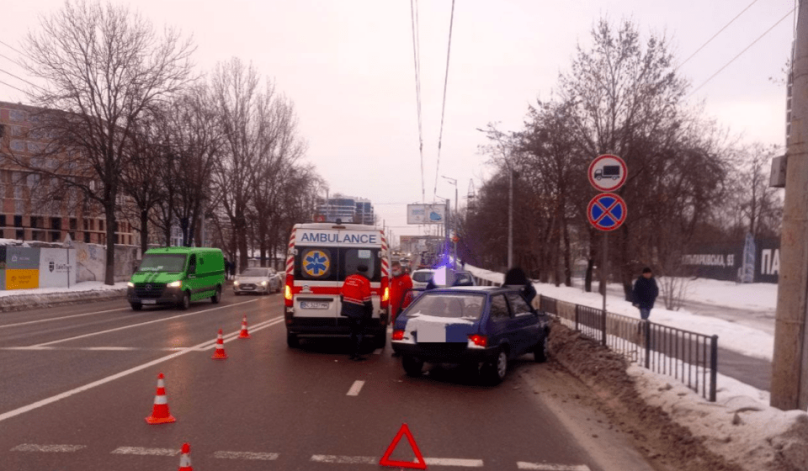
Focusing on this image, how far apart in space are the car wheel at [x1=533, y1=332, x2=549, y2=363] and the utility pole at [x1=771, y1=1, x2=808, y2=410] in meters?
6.05

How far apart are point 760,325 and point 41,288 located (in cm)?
3044

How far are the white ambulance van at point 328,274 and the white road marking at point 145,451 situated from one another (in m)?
7.06

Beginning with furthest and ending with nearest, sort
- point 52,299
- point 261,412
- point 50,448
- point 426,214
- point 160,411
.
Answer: point 426,214 → point 52,299 → point 261,412 → point 160,411 → point 50,448

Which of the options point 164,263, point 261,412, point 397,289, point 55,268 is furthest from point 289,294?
point 55,268

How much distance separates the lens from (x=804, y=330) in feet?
20.5

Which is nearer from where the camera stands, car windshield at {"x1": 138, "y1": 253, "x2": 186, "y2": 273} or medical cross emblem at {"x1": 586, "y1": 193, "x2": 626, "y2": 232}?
medical cross emblem at {"x1": 586, "y1": 193, "x2": 626, "y2": 232}

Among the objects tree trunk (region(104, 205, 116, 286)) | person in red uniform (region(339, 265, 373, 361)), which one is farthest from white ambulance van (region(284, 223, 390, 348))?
tree trunk (region(104, 205, 116, 286))

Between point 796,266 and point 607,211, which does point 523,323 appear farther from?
point 796,266

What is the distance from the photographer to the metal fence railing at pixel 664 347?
766cm

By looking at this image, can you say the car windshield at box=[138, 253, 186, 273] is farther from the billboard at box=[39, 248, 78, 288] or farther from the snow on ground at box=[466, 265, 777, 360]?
the snow on ground at box=[466, 265, 777, 360]

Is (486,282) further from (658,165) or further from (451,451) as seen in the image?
(451,451)

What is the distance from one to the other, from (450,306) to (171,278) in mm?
16345

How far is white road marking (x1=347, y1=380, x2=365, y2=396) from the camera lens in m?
9.16

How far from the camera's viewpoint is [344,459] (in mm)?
6031
